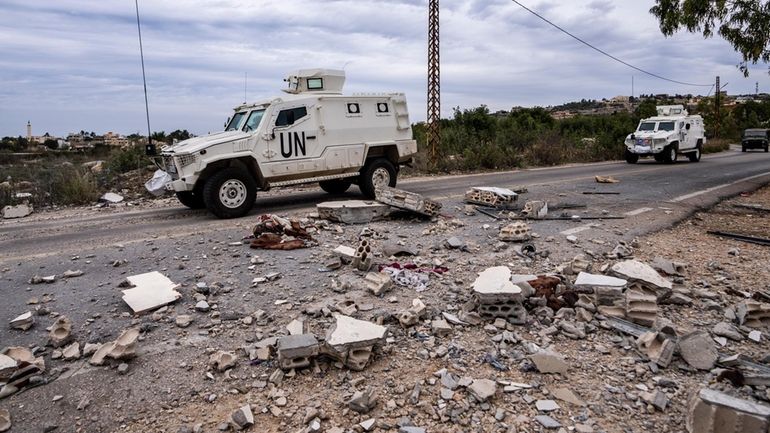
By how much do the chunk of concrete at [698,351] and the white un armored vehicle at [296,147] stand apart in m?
7.04

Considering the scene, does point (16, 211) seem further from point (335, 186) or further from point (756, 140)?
point (756, 140)

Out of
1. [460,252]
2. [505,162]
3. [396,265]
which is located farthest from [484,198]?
[505,162]

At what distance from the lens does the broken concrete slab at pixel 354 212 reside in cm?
802

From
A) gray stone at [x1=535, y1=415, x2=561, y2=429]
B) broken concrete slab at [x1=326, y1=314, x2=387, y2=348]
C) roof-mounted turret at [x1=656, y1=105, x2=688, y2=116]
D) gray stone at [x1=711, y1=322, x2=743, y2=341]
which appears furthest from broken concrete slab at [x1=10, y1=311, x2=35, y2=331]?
roof-mounted turret at [x1=656, y1=105, x2=688, y2=116]

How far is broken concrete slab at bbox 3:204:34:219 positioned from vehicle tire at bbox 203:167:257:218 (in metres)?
4.81

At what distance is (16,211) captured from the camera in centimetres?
1039

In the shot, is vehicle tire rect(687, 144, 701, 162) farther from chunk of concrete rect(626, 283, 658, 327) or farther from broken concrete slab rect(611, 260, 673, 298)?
chunk of concrete rect(626, 283, 658, 327)

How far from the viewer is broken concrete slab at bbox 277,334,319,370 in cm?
366

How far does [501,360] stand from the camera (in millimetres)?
3844

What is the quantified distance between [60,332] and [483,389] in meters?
3.38

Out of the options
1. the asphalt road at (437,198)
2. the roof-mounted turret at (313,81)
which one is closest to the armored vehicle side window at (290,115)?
the roof-mounted turret at (313,81)

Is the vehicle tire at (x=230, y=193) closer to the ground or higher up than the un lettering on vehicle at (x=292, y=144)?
closer to the ground

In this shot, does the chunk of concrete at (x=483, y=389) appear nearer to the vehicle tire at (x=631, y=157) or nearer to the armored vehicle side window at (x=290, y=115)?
the armored vehicle side window at (x=290, y=115)

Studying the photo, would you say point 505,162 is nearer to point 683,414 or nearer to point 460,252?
point 460,252
